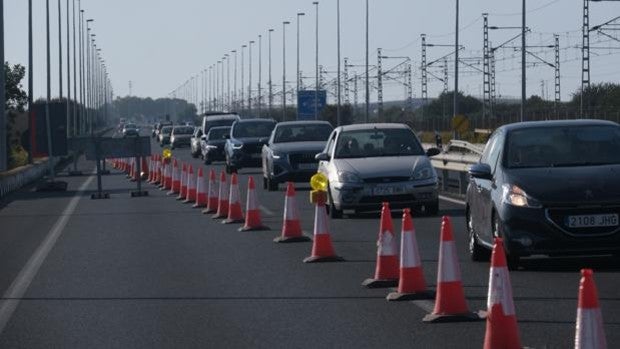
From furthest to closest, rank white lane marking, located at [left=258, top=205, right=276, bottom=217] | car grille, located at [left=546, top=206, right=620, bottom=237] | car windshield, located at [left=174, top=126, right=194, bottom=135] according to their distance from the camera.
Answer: car windshield, located at [left=174, top=126, right=194, bottom=135] → white lane marking, located at [left=258, top=205, right=276, bottom=217] → car grille, located at [left=546, top=206, right=620, bottom=237]

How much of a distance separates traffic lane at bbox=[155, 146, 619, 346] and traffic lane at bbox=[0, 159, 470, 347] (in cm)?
81

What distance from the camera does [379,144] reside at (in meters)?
24.9

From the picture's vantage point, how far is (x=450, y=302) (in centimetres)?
1119

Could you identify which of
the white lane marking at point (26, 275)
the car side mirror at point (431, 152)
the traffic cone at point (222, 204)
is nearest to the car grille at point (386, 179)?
the car side mirror at point (431, 152)

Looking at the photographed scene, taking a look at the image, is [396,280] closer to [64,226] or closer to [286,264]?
[286,264]

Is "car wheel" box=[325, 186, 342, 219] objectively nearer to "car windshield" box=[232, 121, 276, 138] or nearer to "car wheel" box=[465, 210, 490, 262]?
"car wheel" box=[465, 210, 490, 262]

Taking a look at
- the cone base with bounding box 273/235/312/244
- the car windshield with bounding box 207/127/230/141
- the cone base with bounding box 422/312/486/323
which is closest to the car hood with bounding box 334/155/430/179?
the cone base with bounding box 273/235/312/244

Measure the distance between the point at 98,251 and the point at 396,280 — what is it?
6.22m

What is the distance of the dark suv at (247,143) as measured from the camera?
148ft

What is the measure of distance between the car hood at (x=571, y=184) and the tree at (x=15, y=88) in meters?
59.8

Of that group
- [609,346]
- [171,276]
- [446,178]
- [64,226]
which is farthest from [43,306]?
[446,178]

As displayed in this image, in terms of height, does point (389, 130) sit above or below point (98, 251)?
above

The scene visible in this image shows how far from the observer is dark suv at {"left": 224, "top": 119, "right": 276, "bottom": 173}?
4519 centimetres

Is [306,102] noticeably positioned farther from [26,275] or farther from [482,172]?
[482,172]
